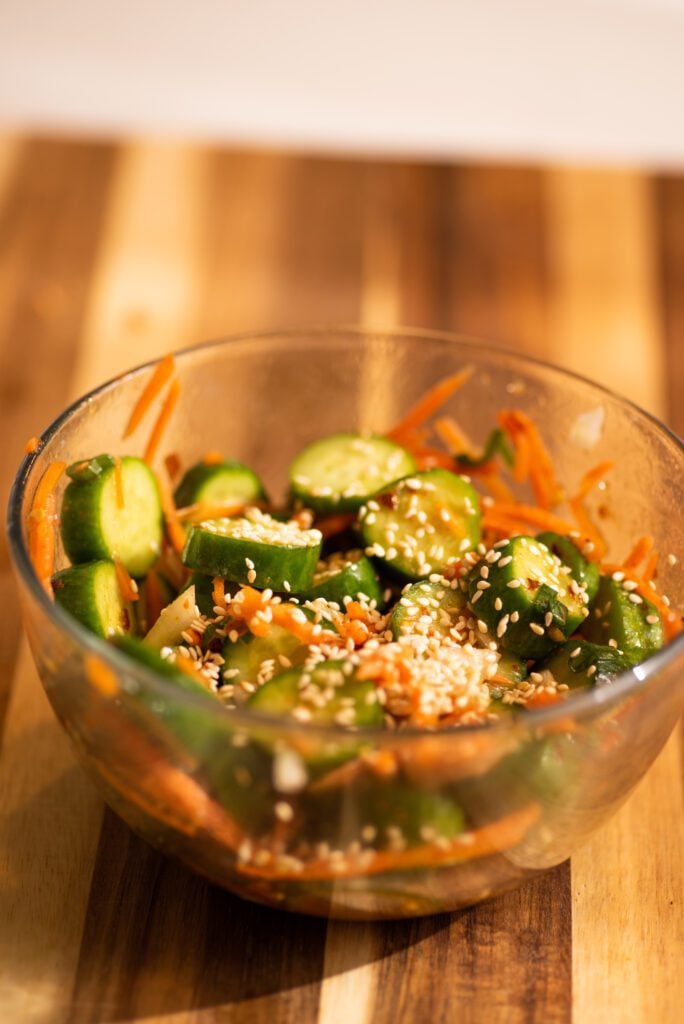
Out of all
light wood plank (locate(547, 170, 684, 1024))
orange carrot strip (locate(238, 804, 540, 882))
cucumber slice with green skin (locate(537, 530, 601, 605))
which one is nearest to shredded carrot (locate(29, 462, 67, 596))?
orange carrot strip (locate(238, 804, 540, 882))

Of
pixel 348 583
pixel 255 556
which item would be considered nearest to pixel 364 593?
pixel 348 583

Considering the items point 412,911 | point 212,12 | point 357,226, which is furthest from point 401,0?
point 412,911

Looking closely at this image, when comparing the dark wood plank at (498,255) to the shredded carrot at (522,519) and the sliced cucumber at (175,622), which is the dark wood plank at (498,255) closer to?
Result: the shredded carrot at (522,519)

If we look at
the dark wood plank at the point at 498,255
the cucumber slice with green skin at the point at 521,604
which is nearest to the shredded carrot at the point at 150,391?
the cucumber slice with green skin at the point at 521,604

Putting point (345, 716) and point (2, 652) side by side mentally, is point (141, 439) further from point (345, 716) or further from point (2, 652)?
point (345, 716)

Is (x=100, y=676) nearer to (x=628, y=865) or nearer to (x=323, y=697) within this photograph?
(x=323, y=697)

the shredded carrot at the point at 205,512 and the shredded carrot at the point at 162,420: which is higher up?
the shredded carrot at the point at 162,420

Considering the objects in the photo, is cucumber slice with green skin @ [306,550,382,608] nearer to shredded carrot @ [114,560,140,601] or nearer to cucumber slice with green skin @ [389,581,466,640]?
cucumber slice with green skin @ [389,581,466,640]

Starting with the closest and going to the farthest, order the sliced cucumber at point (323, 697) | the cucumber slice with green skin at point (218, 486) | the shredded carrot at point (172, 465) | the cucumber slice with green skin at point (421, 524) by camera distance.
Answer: the sliced cucumber at point (323, 697) → the cucumber slice with green skin at point (421, 524) → the cucumber slice with green skin at point (218, 486) → the shredded carrot at point (172, 465)
